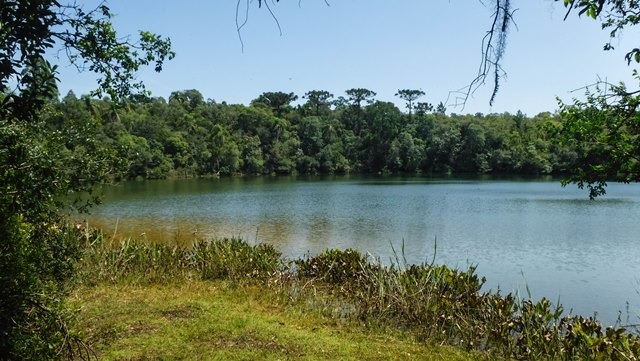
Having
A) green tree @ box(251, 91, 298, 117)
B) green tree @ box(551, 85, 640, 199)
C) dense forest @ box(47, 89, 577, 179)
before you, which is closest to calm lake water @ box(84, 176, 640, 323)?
green tree @ box(551, 85, 640, 199)

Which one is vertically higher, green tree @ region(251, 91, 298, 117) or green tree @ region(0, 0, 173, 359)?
green tree @ region(251, 91, 298, 117)

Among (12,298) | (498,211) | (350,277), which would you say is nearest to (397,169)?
(498,211)

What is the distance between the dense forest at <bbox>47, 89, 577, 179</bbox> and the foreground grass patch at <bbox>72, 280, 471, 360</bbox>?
64091 mm

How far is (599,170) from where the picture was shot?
7238 millimetres

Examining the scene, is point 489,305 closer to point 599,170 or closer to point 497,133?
point 599,170

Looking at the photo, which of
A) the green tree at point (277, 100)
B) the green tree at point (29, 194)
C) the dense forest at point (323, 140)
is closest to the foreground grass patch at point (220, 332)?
the green tree at point (29, 194)

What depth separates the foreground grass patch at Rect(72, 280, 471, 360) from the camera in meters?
6.19

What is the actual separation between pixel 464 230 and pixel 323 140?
74009mm

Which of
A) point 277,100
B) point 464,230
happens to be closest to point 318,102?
point 277,100

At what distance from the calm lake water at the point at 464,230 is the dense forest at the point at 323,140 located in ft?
126

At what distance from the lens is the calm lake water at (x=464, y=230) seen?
14.8 metres

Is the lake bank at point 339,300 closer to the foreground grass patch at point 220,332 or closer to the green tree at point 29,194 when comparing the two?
the foreground grass patch at point 220,332

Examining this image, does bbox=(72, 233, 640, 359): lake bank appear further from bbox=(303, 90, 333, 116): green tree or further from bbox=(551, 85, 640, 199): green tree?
bbox=(303, 90, 333, 116): green tree

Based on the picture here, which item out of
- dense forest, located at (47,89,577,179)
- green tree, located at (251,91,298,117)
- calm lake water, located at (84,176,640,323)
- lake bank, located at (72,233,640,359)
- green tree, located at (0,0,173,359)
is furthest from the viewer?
green tree, located at (251,91,298,117)
